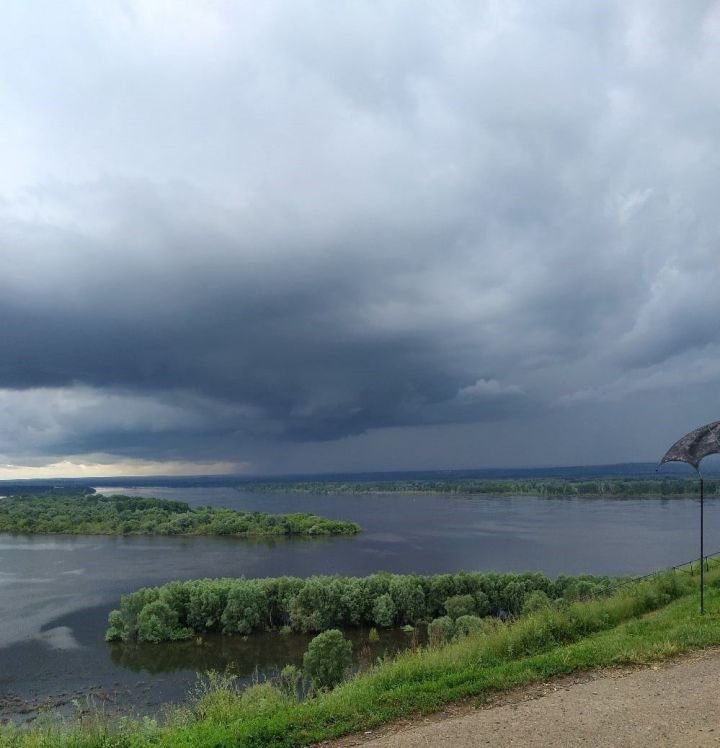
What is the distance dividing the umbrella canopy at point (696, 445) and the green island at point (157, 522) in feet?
223

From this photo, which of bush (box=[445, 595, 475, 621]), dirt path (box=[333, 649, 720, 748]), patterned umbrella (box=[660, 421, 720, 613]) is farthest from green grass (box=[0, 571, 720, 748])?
bush (box=[445, 595, 475, 621])

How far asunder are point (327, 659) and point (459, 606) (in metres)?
12.5

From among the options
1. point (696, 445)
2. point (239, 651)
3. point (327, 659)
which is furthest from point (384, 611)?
point (696, 445)

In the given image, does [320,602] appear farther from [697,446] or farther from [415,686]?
[415,686]

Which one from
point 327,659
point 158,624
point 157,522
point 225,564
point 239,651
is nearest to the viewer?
point 327,659

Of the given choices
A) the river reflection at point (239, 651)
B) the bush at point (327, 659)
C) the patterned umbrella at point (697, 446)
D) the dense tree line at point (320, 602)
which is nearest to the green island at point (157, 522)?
the dense tree line at point (320, 602)

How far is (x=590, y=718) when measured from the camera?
5371mm

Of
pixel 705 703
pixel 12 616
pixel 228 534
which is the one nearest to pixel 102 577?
pixel 12 616

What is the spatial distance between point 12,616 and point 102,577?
41.1 feet

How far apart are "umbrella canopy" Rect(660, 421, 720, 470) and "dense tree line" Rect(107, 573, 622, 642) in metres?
24.2

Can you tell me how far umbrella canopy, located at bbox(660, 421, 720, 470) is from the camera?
361 inches

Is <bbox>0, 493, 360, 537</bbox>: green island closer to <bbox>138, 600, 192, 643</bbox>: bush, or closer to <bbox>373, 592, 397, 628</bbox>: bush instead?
<bbox>373, 592, 397, 628</bbox>: bush

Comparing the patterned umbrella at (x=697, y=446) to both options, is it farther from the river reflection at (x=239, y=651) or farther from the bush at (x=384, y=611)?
the bush at (x=384, y=611)

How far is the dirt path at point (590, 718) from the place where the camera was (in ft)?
16.3
